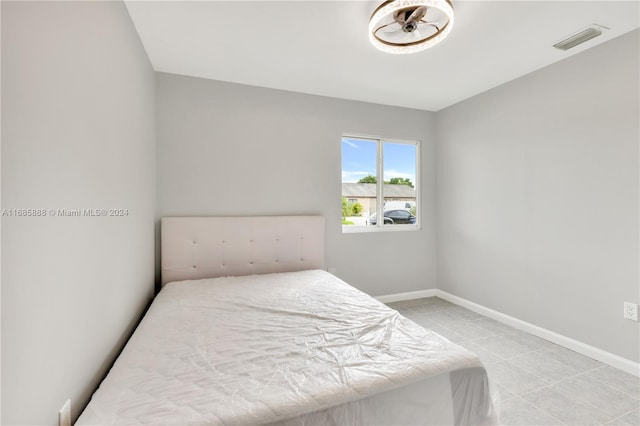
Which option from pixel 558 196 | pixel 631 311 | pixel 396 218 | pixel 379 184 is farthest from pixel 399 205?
pixel 631 311

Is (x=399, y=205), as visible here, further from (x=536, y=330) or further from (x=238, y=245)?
(x=238, y=245)

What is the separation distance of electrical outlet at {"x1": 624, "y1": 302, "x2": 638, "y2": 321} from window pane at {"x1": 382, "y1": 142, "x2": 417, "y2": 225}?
210 centimetres

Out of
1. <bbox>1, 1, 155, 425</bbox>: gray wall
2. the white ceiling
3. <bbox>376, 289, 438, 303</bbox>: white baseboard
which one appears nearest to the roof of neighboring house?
the white ceiling

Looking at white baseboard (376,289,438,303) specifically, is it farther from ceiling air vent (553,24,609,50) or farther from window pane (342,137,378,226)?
ceiling air vent (553,24,609,50)

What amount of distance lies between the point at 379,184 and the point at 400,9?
2164 mm

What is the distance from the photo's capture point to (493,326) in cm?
290

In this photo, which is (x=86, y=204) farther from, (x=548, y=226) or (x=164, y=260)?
(x=548, y=226)

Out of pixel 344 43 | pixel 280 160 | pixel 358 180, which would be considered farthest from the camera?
pixel 358 180

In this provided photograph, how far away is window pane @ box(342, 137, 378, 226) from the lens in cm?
348

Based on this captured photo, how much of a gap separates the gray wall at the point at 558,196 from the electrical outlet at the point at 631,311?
0.04m

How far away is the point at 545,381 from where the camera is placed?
2.00 metres

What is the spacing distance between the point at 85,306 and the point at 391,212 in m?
3.24

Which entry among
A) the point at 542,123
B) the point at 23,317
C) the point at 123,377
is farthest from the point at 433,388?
the point at 542,123

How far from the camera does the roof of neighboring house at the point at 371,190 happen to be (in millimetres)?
3500
